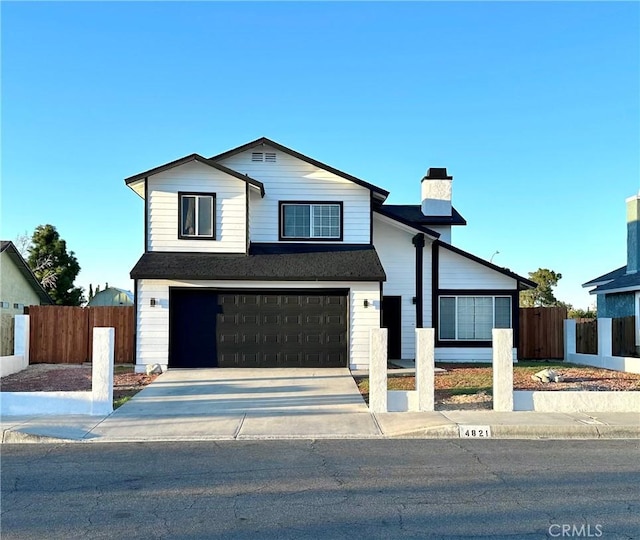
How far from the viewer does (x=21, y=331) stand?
1689 centimetres

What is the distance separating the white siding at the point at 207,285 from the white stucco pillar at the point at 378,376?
5.61 m

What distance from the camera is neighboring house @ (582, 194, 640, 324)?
2171 centimetres

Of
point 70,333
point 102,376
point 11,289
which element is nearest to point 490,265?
point 102,376

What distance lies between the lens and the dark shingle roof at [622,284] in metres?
21.0

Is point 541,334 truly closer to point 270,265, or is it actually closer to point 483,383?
point 483,383

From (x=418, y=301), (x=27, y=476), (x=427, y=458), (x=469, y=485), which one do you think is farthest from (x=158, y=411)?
(x=418, y=301)

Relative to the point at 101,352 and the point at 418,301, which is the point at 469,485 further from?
the point at 418,301

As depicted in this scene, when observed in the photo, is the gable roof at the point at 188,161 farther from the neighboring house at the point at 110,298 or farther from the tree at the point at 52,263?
the neighboring house at the point at 110,298

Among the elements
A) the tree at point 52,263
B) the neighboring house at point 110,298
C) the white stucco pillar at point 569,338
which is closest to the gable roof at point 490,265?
the white stucco pillar at point 569,338

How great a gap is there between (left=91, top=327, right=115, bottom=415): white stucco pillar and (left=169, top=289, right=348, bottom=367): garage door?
5.55 meters

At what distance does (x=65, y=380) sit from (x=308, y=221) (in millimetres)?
8094

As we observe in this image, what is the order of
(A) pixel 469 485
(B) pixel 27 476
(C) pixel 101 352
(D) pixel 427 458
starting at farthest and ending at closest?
1. (C) pixel 101 352
2. (D) pixel 427 458
3. (B) pixel 27 476
4. (A) pixel 469 485

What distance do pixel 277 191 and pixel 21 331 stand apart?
8514 mm

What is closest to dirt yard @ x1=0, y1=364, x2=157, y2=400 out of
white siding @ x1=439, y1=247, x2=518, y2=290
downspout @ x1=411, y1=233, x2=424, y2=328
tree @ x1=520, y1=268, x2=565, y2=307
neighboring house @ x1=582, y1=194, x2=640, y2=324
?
downspout @ x1=411, y1=233, x2=424, y2=328
